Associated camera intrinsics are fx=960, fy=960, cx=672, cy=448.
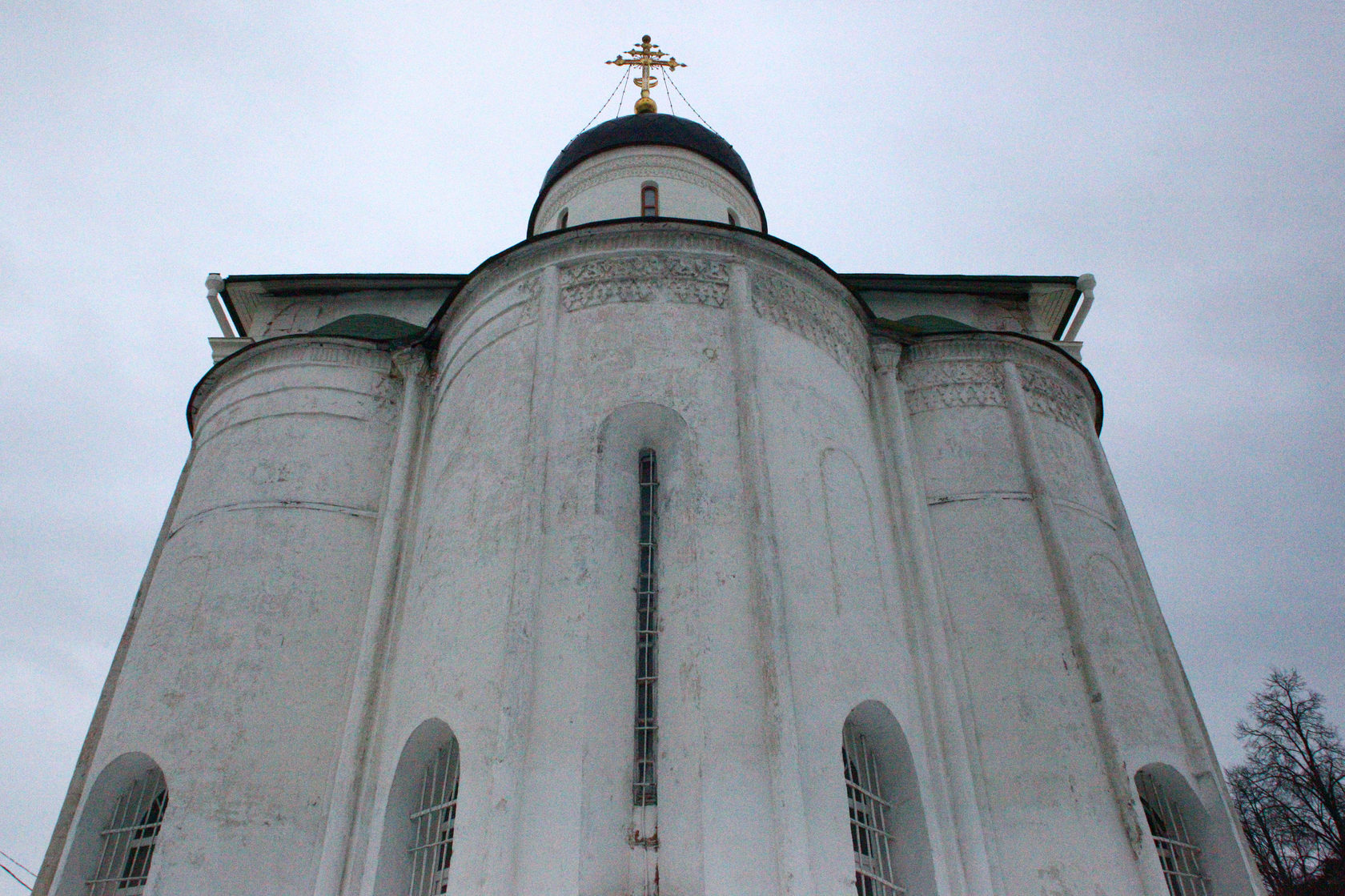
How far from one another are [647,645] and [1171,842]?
19.6ft

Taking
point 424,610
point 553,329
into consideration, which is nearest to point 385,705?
point 424,610

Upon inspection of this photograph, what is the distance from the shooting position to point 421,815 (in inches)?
345

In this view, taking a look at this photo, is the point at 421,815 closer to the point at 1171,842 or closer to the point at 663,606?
the point at 663,606

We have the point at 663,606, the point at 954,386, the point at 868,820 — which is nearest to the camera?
the point at 868,820

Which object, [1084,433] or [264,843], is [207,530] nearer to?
[264,843]

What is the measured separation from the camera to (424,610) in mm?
9469

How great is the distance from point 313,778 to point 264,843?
720 mm

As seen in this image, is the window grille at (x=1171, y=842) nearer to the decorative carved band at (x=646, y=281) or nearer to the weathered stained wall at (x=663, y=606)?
the weathered stained wall at (x=663, y=606)

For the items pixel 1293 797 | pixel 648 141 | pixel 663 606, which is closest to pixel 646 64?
pixel 648 141

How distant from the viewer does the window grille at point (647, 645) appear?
803 cm

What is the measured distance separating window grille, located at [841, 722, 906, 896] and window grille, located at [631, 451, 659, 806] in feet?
5.46

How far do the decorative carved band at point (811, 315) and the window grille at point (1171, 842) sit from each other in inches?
215

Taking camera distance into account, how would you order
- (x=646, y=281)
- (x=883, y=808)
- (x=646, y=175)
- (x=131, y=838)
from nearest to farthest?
(x=883, y=808), (x=131, y=838), (x=646, y=281), (x=646, y=175)

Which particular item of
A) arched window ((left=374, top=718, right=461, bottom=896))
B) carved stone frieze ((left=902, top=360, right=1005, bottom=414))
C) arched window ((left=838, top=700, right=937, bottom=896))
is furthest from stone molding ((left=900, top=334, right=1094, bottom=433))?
arched window ((left=374, top=718, right=461, bottom=896))
